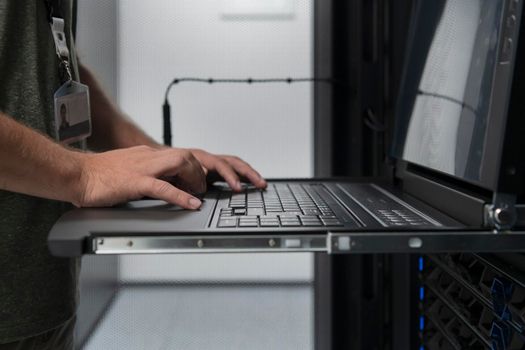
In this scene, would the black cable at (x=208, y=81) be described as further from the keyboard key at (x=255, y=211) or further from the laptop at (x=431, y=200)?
the keyboard key at (x=255, y=211)

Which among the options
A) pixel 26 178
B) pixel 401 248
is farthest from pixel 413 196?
pixel 26 178

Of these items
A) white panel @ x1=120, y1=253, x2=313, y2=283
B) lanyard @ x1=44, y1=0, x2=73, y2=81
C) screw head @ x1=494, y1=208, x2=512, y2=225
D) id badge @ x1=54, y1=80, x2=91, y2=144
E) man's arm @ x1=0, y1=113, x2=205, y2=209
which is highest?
lanyard @ x1=44, y1=0, x2=73, y2=81

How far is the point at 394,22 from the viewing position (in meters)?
1.33

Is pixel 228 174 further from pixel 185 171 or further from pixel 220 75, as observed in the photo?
pixel 220 75

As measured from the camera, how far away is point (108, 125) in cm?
114

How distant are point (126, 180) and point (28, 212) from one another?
216 mm

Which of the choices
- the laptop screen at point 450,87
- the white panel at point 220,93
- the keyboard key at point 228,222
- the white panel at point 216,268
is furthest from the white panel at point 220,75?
the keyboard key at point 228,222

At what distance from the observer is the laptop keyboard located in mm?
632

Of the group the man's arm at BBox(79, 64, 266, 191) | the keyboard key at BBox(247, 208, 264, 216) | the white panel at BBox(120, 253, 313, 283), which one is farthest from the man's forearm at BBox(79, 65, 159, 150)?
the keyboard key at BBox(247, 208, 264, 216)

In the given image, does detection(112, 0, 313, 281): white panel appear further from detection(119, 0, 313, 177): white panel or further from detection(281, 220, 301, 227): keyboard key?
detection(281, 220, 301, 227): keyboard key

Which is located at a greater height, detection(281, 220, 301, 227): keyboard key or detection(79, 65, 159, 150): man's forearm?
detection(79, 65, 159, 150): man's forearm

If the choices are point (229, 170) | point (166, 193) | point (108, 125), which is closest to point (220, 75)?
point (108, 125)

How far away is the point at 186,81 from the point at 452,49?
0.69 meters

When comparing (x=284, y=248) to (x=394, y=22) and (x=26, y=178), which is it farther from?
(x=394, y=22)
